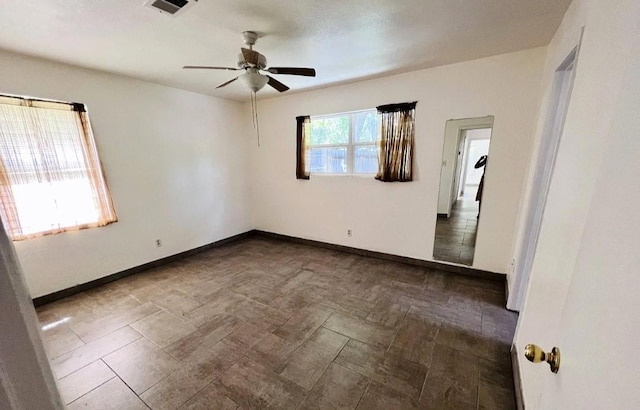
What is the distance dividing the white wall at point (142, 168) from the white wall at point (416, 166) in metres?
0.78

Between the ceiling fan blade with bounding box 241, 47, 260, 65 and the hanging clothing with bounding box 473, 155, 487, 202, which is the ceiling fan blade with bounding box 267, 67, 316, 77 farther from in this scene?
the hanging clothing with bounding box 473, 155, 487, 202

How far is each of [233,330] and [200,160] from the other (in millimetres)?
2855

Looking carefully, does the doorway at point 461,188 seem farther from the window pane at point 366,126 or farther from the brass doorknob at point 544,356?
the brass doorknob at point 544,356

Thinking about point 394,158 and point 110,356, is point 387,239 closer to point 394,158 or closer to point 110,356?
point 394,158

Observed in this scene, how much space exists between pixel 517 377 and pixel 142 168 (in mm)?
4447

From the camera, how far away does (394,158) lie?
330 centimetres

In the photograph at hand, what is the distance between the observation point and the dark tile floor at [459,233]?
3055 millimetres

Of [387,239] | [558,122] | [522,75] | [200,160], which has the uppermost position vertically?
[522,75]

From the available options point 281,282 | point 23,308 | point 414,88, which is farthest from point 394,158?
point 23,308

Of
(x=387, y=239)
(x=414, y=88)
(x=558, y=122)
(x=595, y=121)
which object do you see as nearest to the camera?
(x=595, y=121)

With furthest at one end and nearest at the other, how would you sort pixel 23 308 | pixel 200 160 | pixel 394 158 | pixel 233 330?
pixel 200 160 → pixel 394 158 → pixel 233 330 → pixel 23 308

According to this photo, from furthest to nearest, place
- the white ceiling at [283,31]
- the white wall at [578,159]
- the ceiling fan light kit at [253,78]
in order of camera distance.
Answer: the ceiling fan light kit at [253,78], the white ceiling at [283,31], the white wall at [578,159]

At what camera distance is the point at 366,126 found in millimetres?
3568

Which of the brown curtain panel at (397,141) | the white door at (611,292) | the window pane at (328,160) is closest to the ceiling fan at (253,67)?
the brown curtain panel at (397,141)
